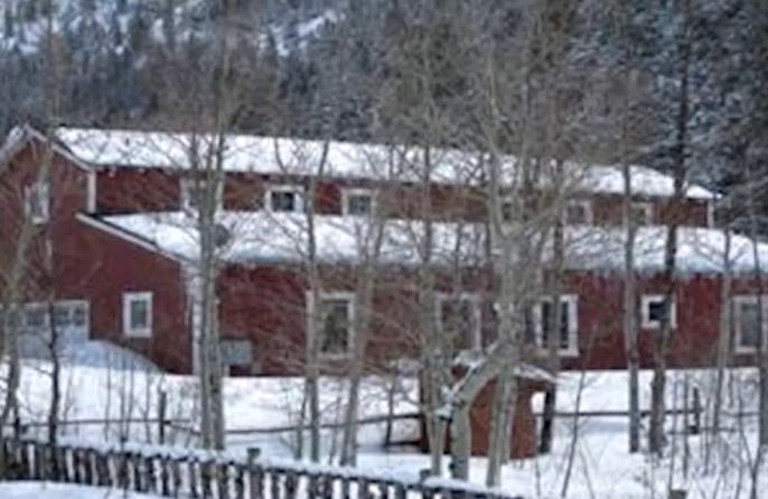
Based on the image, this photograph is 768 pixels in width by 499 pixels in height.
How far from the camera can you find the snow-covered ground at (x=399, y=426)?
82.5ft

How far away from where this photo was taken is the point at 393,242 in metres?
26.1

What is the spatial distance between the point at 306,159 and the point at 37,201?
428 centimetres

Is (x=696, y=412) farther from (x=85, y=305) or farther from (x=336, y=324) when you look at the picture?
(x=85, y=305)

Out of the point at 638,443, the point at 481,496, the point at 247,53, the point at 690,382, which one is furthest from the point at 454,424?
the point at 690,382

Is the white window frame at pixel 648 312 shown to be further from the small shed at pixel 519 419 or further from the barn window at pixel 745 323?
the small shed at pixel 519 419

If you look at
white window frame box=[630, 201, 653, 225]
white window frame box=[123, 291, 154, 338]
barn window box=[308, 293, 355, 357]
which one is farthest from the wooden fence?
white window frame box=[630, 201, 653, 225]

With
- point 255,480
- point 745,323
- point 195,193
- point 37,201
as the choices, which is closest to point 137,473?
point 255,480

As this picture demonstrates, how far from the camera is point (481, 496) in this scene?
562 inches

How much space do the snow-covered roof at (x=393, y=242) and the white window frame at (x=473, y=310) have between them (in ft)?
1.77

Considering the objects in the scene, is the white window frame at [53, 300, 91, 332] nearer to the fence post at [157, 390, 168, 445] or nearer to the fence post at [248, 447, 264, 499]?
the fence post at [157, 390, 168, 445]

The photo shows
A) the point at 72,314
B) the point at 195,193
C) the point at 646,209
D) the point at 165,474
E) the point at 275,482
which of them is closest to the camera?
the point at 275,482

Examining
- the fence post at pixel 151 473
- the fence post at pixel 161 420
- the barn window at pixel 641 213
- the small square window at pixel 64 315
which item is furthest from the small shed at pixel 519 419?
the small square window at pixel 64 315

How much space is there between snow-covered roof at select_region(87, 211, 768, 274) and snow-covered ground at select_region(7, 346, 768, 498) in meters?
2.16

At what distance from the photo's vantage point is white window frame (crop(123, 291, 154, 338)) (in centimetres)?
3809
